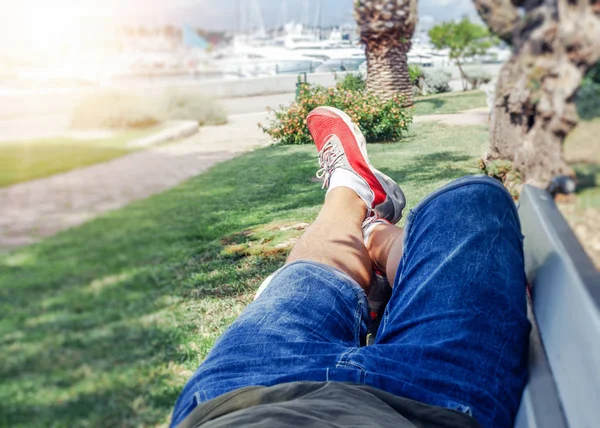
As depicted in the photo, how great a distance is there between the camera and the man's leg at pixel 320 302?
91 centimetres

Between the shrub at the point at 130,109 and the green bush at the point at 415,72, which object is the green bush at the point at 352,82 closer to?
the green bush at the point at 415,72

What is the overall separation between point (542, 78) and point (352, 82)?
52 cm

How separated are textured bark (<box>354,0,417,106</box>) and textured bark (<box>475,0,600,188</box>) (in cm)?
24

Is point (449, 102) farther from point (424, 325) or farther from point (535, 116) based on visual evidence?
point (424, 325)

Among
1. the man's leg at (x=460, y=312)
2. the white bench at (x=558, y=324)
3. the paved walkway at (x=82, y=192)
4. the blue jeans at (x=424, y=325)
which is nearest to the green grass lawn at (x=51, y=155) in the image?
the paved walkway at (x=82, y=192)

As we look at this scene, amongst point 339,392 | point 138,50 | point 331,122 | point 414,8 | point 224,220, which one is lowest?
point 339,392

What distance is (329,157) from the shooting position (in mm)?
1474

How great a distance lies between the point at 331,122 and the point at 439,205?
1.35 feet

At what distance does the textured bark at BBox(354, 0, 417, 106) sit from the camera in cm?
132

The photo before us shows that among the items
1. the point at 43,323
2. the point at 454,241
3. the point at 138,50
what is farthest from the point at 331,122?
the point at 43,323

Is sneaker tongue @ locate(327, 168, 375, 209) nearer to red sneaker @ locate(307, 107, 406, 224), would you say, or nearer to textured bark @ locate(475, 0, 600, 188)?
red sneaker @ locate(307, 107, 406, 224)

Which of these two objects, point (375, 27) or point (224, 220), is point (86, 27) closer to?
point (224, 220)

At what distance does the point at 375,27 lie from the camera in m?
1.35

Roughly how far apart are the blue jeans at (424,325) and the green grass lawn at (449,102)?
0.23 meters
